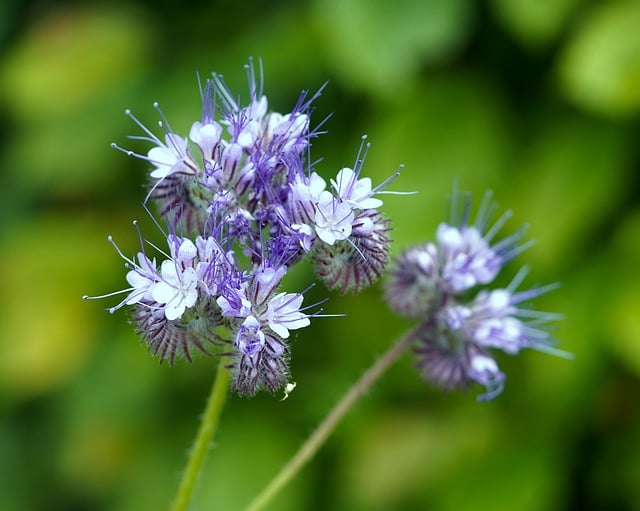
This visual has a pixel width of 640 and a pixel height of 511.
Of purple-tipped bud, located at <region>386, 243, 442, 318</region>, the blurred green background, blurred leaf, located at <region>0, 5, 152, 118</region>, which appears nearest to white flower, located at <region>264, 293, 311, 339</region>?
purple-tipped bud, located at <region>386, 243, 442, 318</region>

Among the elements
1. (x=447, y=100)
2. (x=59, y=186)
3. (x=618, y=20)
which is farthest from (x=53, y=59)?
(x=618, y=20)

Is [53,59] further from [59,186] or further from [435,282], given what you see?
[435,282]

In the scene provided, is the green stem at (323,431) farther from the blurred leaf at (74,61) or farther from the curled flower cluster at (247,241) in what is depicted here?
the blurred leaf at (74,61)

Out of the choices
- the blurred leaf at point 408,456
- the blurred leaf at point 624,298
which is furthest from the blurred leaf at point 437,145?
the blurred leaf at point 408,456

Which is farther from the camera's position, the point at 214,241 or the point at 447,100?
the point at 447,100

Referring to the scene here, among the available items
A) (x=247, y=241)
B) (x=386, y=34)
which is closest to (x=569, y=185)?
(x=386, y=34)

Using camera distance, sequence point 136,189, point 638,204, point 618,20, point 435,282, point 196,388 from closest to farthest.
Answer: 1. point 435,282
2. point 618,20
3. point 638,204
4. point 196,388
5. point 136,189
